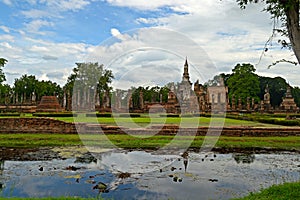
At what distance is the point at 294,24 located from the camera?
6.07 metres

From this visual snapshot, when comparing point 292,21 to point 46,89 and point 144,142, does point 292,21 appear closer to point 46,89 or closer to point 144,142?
point 144,142

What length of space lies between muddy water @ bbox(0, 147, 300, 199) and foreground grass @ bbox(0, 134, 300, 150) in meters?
1.89

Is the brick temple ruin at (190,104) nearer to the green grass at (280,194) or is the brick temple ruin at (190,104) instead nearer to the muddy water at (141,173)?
the muddy water at (141,173)

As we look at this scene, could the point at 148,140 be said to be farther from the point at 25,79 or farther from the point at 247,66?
the point at 25,79

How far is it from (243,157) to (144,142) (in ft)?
17.5

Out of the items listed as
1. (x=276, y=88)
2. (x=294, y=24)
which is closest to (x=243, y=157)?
(x=294, y=24)

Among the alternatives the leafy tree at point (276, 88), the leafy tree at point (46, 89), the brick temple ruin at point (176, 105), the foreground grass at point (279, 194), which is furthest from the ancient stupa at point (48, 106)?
the leafy tree at point (276, 88)

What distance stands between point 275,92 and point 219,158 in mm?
58395

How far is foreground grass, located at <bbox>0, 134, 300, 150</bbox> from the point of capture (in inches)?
604

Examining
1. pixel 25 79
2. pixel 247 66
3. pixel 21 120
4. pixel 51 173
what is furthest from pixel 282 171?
pixel 25 79

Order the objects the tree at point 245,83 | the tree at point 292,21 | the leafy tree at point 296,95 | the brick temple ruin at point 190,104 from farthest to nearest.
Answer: the leafy tree at point 296,95
the tree at point 245,83
the brick temple ruin at point 190,104
the tree at point 292,21

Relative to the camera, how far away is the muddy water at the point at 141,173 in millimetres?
7516

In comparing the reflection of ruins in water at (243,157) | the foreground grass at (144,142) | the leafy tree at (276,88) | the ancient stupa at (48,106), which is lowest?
the reflection of ruins in water at (243,157)

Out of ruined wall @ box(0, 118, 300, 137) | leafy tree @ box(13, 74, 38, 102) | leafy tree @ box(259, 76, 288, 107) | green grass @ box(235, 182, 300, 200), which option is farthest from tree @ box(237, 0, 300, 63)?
leafy tree @ box(13, 74, 38, 102)
